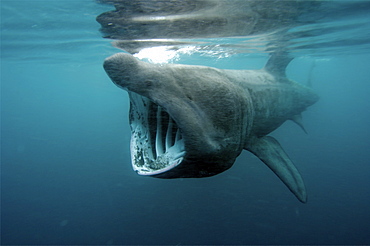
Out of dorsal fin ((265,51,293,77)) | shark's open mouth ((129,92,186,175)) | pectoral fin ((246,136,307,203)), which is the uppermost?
dorsal fin ((265,51,293,77))

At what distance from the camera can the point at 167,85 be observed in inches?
96.1

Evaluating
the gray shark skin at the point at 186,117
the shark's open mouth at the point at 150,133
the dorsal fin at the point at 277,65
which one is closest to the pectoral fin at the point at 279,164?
the gray shark skin at the point at 186,117

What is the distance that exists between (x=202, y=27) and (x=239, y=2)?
2148 millimetres

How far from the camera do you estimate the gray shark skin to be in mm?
2344

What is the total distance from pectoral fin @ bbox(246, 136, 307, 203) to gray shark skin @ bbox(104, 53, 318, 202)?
2cm

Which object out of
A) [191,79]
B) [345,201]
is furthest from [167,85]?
[345,201]

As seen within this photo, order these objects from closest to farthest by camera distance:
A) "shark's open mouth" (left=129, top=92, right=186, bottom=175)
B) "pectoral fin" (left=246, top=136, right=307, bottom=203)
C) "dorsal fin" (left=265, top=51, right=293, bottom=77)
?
"shark's open mouth" (left=129, top=92, right=186, bottom=175), "pectoral fin" (left=246, top=136, right=307, bottom=203), "dorsal fin" (left=265, top=51, right=293, bottom=77)

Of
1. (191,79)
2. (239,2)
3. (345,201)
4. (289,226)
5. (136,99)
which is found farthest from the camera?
(345,201)

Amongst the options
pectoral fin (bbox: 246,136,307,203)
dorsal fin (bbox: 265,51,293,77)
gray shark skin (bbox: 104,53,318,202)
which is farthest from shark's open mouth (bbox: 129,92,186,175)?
dorsal fin (bbox: 265,51,293,77)

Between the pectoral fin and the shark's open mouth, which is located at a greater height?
the shark's open mouth

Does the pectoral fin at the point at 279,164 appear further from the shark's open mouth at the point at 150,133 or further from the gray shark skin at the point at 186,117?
the shark's open mouth at the point at 150,133

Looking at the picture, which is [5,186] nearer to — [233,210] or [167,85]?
[233,210]

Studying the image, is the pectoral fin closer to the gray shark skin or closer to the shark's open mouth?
the gray shark skin

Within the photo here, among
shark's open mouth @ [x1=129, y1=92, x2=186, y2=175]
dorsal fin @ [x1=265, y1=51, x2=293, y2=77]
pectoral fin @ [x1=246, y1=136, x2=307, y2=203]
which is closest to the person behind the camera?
shark's open mouth @ [x1=129, y1=92, x2=186, y2=175]
